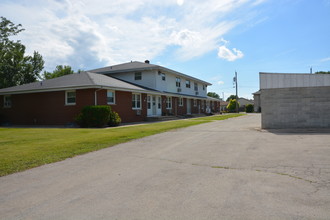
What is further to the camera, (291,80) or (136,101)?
(136,101)

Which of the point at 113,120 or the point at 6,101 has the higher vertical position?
the point at 6,101

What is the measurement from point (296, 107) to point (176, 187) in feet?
36.6

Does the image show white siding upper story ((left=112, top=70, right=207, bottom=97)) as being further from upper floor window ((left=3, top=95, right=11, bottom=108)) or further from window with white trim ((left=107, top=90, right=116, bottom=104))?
upper floor window ((left=3, top=95, right=11, bottom=108))

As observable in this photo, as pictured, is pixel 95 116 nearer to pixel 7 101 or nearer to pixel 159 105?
pixel 159 105

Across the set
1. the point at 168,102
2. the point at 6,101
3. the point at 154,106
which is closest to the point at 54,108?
the point at 6,101

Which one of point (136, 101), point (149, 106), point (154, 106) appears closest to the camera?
point (136, 101)

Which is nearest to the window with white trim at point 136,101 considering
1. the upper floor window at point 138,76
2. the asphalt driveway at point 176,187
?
the upper floor window at point 138,76

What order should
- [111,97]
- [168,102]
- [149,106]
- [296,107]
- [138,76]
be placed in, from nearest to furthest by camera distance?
[296,107] → [111,97] → [149,106] → [138,76] → [168,102]

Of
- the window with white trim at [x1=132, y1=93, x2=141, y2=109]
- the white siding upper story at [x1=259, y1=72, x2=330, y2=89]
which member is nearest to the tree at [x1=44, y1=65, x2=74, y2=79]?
the window with white trim at [x1=132, y1=93, x2=141, y2=109]

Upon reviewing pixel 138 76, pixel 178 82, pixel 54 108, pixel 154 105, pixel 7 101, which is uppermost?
pixel 138 76

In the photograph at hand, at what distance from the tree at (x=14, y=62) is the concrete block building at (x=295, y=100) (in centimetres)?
3654

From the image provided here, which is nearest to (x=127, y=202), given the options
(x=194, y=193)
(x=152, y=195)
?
(x=152, y=195)

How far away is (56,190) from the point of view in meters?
4.21

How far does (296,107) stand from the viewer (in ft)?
42.5
